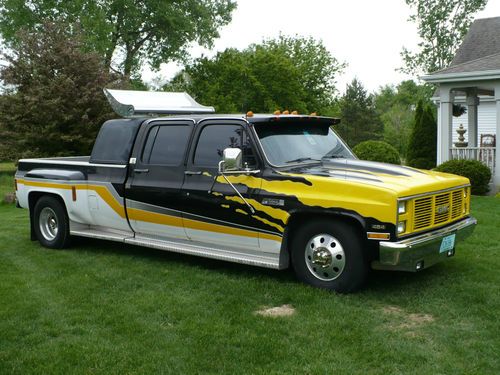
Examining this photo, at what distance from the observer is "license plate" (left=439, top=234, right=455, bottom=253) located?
20.5 ft

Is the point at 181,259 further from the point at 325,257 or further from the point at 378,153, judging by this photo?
the point at 378,153

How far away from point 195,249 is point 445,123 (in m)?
11.7

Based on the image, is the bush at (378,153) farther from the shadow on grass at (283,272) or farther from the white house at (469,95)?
the shadow on grass at (283,272)

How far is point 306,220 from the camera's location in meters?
6.41

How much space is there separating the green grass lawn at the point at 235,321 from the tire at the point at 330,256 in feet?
0.55

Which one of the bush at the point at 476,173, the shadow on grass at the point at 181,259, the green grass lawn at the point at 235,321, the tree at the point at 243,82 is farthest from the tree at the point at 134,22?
the green grass lawn at the point at 235,321

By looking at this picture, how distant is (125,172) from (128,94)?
1584 millimetres

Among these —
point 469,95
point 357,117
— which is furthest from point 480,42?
point 357,117

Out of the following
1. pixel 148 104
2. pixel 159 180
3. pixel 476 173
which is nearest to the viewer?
pixel 159 180

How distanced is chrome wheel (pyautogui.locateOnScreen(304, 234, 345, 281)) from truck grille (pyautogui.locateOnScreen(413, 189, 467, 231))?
2.61 ft

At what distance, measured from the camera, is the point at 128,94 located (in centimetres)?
899

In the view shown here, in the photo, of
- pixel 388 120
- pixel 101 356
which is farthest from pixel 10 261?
pixel 388 120

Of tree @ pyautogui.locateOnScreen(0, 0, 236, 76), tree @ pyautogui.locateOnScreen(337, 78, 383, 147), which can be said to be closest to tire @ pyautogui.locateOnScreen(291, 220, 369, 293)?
tree @ pyautogui.locateOnScreen(0, 0, 236, 76)

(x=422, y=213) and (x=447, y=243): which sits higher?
(x=422, y=213)
